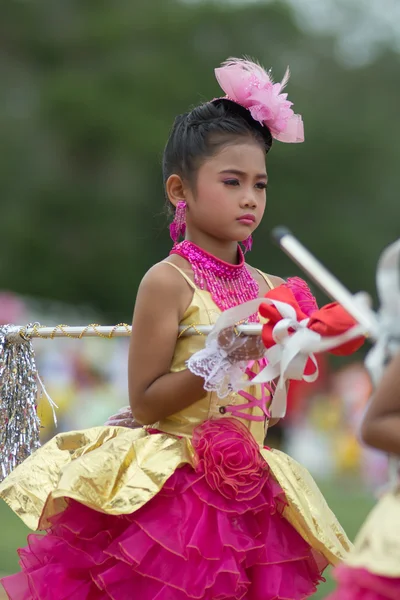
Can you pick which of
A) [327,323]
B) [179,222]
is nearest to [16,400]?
[179,222]

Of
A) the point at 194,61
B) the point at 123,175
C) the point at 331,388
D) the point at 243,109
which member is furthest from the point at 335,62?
the point at 243,109

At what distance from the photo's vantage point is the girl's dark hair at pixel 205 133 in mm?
3527

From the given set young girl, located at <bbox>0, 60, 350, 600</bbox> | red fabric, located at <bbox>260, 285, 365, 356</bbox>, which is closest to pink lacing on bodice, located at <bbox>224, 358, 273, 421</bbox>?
young girl, located at <bbox>0, 60, 350, 600</bbox>

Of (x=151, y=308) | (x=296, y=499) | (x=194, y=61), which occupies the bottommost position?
(x=296, y=499)

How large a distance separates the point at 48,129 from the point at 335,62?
28.6 feet

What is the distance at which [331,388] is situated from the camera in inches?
579

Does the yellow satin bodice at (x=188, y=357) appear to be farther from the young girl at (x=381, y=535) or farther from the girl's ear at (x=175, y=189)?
the young girl at (x=381, y=535)

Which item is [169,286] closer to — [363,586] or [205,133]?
[205,133]

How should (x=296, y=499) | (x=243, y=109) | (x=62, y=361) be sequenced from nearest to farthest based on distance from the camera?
(x=296, y=499) < (x=243, y=109) < (x=62, y=361)

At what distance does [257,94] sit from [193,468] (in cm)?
119

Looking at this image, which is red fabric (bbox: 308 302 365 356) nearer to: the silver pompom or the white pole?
the white pole

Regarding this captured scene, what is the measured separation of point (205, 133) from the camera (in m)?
3.55

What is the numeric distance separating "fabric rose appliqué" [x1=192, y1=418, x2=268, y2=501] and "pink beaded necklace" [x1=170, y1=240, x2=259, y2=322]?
37 centimetres

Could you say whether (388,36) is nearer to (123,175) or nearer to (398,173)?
(398,173)
